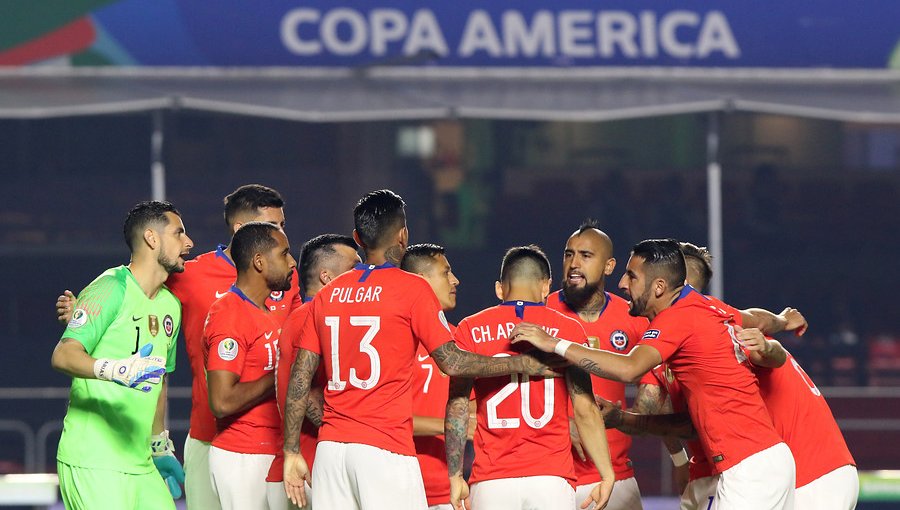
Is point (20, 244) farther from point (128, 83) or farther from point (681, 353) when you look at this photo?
point (681, 353)

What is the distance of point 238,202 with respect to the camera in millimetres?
6441

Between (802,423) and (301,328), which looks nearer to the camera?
(301,328)

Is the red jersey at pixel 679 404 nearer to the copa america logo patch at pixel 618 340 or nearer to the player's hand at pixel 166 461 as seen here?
the copa america logo patch at pixel 618 340

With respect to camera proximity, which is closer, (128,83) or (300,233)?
(128,83)

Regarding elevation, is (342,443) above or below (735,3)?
below

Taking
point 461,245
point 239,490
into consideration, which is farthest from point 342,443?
point 461,245

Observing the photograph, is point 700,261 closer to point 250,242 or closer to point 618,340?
point 618,340

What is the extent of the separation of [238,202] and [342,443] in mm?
1784

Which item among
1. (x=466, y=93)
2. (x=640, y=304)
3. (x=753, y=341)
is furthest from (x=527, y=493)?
(x=466, y=93)

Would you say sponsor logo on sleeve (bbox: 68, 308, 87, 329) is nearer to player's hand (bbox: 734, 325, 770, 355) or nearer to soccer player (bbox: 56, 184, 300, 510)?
soccer player (bbox: 56, 184, 300, 510)

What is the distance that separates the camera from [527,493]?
5.20 metres

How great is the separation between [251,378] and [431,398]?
2.66 ft

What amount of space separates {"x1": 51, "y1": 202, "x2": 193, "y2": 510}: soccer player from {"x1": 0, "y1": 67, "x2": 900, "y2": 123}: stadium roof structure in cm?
543

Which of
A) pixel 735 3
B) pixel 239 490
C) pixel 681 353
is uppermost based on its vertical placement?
pixel 735 3
